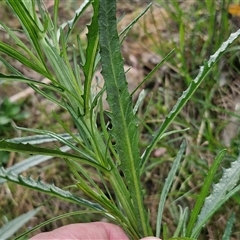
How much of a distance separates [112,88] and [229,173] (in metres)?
0.36

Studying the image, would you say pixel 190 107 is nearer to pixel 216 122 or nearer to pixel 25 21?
pixel 216 122

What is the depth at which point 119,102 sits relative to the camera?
674 mm

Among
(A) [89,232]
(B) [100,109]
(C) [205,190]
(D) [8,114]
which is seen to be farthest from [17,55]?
(D) [8,114]

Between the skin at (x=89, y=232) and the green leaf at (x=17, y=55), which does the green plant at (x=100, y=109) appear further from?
the skin at (x=89, y=232)

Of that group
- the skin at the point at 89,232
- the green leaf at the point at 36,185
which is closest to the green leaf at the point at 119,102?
the green leaf at the point at 36,185

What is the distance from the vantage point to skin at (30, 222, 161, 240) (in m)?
1.09

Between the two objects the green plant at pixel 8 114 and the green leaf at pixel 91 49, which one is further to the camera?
the green plant at pixel 8 114

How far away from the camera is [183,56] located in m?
1.72

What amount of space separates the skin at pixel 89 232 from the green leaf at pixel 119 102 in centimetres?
30

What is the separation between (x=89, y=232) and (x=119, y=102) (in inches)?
22.9

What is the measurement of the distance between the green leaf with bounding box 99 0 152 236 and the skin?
0.99 feet

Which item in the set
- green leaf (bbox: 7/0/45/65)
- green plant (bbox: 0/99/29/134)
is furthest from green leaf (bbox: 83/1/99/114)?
green plant (bbox: 0/99/29/134)

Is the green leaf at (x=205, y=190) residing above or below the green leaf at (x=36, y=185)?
below

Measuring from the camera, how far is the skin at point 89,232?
3.59ft
